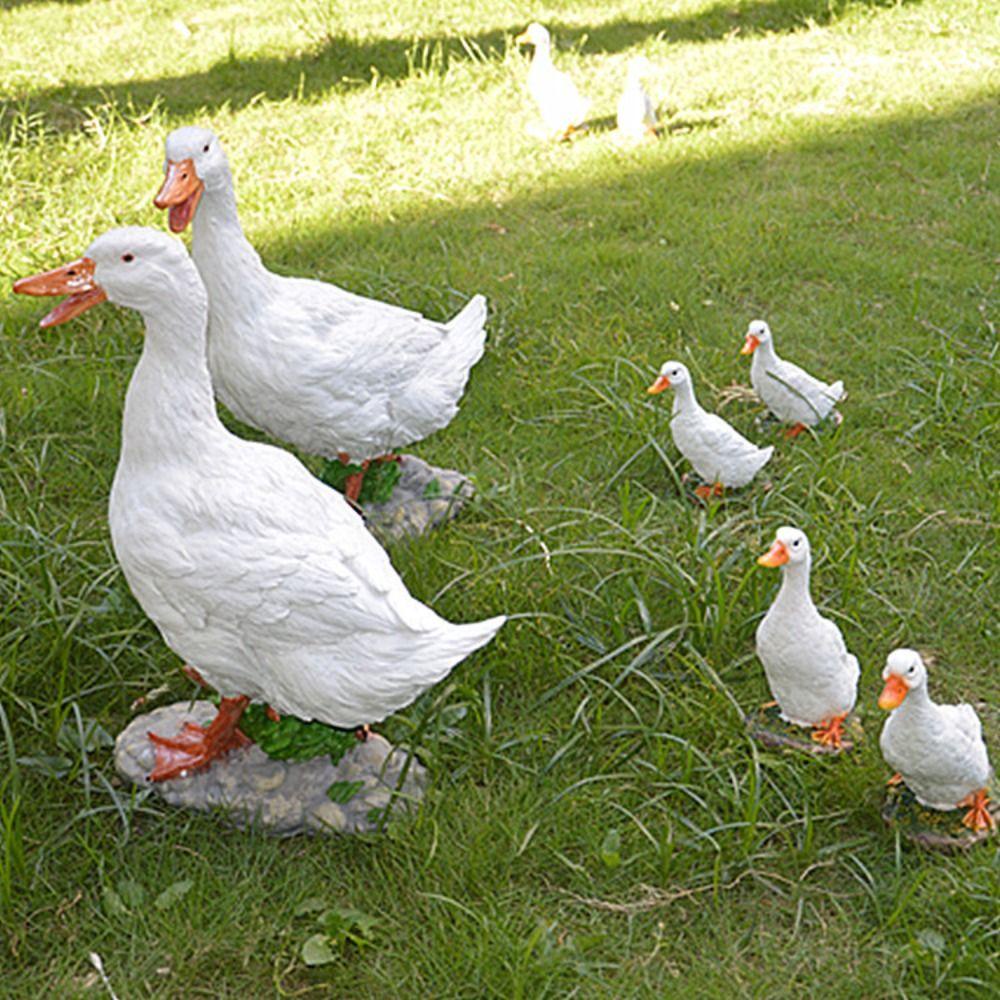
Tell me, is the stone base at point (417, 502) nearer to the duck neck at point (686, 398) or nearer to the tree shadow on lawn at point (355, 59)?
the duck neck at point (686, 398)

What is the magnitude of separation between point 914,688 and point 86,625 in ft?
7.17

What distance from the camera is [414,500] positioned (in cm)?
→ 420

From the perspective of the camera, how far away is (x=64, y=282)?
2869 millimetres

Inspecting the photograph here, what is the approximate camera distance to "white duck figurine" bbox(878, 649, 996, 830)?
2805 millimetres

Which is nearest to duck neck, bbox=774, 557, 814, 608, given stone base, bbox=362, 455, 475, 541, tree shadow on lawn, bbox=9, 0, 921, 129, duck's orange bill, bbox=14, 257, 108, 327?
stone base, bbox=362, 455, 475, 541

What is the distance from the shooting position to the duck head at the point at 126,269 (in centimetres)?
278

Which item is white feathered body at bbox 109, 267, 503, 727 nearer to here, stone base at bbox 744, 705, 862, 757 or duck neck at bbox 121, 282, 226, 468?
duck neck at bbox 121, 282, 226, 468

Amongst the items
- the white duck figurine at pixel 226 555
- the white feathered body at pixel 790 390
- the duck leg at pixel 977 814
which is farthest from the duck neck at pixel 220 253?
Answer: the duck leg at pixel 977 814

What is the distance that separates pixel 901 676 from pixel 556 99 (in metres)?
5.24

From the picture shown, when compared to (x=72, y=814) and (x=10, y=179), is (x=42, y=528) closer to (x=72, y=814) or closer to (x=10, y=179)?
(x=72, y=814)

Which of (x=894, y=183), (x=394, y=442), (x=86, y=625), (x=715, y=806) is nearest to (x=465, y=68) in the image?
(x=894, y=183)

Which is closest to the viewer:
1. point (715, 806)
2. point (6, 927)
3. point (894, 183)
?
point (6, 927)

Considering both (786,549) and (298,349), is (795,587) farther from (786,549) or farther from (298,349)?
(298,349)

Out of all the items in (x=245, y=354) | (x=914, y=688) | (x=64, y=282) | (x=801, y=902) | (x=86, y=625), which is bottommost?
(x=801, y=902)
